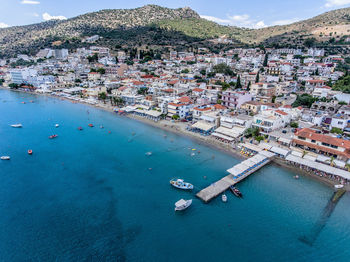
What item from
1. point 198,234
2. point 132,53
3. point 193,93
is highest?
point 132,53

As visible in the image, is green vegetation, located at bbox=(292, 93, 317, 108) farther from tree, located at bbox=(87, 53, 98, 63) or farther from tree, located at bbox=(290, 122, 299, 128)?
tree, located at bbox=(87, 53, 98, 63)

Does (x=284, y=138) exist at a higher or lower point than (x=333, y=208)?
higher

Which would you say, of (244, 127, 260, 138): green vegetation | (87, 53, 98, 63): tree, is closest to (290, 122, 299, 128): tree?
(244, 127, 260, 138): green vegetation

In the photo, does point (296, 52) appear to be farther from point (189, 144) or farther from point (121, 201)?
point (121, 201)

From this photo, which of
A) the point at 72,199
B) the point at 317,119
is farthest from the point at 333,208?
the point at 72,199

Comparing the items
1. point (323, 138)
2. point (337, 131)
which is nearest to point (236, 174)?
point (323, 138)

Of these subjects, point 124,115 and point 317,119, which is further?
point 124,115

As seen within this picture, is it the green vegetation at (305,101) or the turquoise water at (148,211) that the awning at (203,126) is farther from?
the green vegetation at (305,101)
